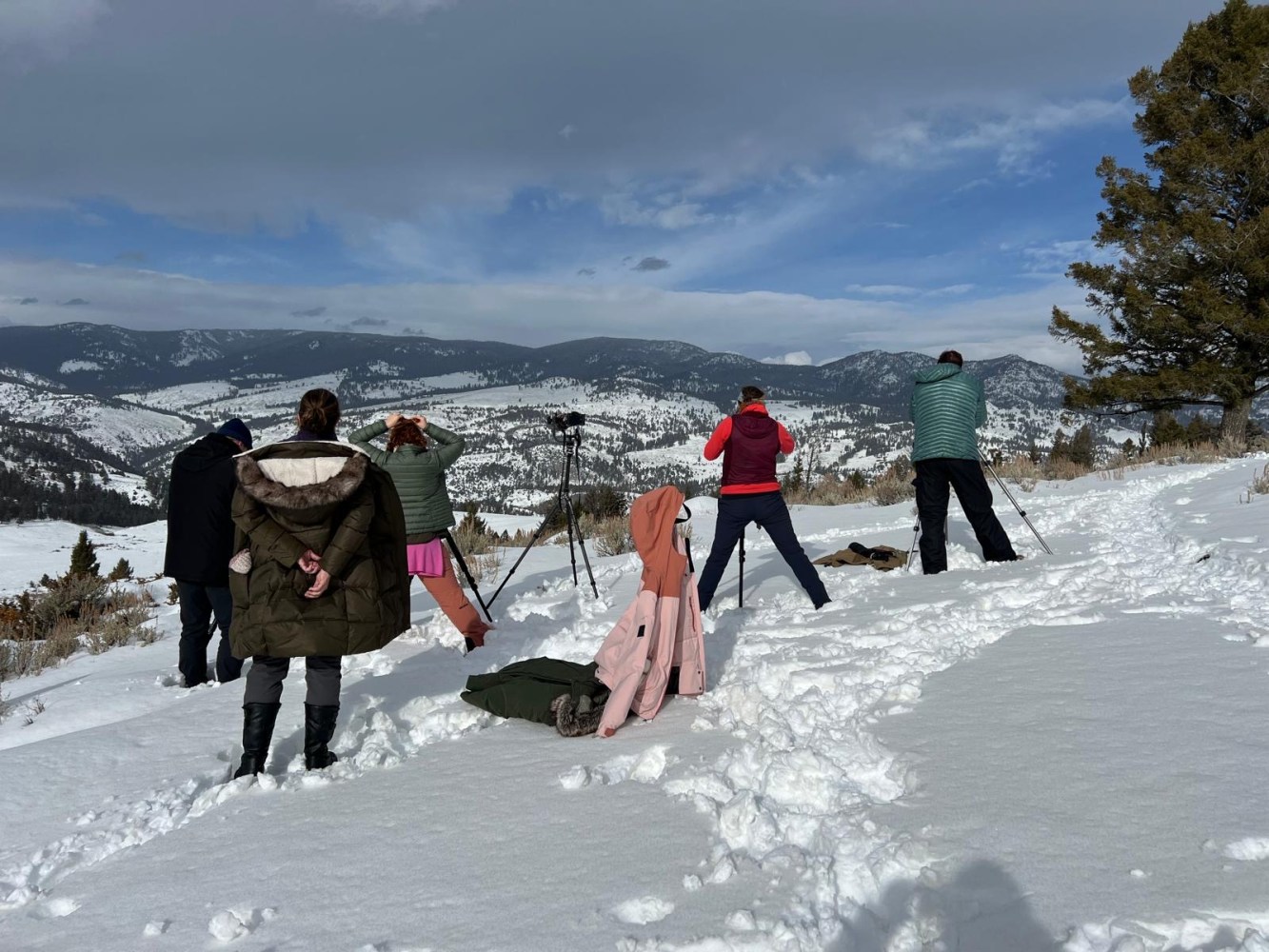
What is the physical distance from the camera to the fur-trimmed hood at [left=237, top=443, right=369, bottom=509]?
3342 mm

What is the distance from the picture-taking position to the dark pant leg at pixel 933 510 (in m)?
7.31

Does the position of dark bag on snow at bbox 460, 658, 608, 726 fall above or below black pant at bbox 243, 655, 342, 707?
below

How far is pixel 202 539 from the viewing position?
5473 millimetres

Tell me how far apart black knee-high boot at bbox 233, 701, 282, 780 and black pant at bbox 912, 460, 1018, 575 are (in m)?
6.06

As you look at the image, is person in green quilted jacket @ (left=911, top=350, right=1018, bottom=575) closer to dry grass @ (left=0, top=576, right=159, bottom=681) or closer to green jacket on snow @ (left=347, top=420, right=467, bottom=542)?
green jacket on snow @ (left=347, top=420, right=467, bottom=542)

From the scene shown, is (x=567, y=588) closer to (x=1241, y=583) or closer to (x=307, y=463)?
(x=307, y=463)

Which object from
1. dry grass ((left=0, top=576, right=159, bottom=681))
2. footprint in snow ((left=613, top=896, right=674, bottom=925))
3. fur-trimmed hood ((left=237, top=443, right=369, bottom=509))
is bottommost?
dry grass ((left=0, top=576, right=159, bottom=681))

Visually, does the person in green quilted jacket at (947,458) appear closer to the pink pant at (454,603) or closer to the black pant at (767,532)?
the black pant at (767,532)

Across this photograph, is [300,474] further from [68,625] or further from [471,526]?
[471,526]

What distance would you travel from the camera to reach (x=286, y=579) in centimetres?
347

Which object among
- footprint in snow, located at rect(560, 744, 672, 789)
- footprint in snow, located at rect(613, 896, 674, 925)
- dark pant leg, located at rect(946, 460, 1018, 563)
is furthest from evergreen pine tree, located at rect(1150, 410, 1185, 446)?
footprint in snow, located at rect(613, 896, 674, 925)

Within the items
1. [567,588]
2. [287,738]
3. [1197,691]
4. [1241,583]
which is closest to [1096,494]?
[1241,583]

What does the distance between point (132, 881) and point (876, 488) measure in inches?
576

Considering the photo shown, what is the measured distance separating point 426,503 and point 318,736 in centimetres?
261
